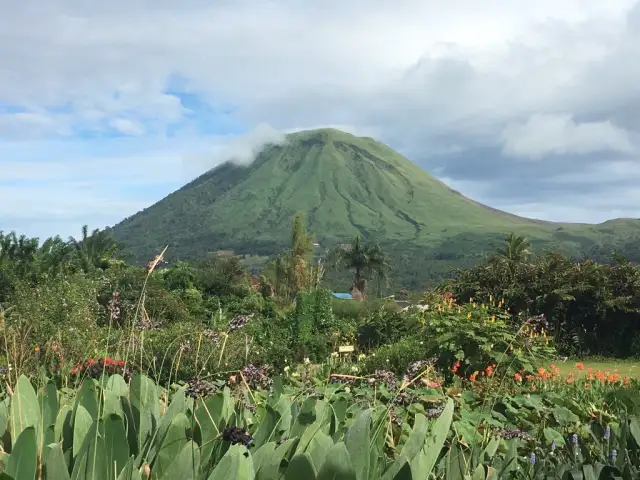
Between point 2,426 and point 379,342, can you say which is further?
point 379,342

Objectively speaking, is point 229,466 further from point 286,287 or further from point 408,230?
point 408,230

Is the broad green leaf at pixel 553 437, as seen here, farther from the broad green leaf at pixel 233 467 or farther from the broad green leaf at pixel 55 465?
the broad green leaf at pixel 55 465

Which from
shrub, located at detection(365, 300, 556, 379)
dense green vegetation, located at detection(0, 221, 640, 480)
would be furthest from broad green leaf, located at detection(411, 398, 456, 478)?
shrub, located at detection(365, 300, 556, 379)

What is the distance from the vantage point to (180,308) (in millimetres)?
16047

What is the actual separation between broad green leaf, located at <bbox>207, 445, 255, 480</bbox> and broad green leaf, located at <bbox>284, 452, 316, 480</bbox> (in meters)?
0.10

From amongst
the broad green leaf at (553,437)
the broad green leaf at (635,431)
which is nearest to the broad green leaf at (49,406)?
the broad green leaf at (635,431)

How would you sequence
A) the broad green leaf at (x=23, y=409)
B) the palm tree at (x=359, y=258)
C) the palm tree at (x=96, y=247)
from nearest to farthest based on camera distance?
the broad green leaf at (x=23, y=409) → the palm tree at (x=96, y=247) → the palm tree at (x=359, y=258)

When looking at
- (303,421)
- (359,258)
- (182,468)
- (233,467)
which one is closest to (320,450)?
(233,467)

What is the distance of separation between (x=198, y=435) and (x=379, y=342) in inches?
413

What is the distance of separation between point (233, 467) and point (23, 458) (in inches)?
19.6

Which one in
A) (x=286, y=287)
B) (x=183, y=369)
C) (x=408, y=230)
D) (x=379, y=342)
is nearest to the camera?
(x=183, y=369)

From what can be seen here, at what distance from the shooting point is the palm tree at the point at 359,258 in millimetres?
47406

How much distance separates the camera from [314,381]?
5.50 m

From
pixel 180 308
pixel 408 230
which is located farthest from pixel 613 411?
pixel 408 230
